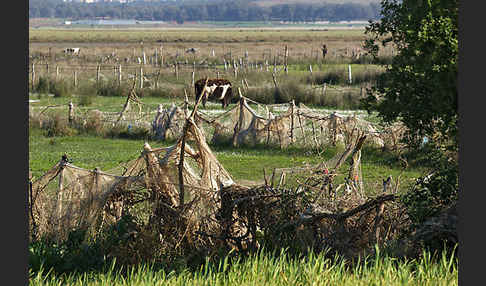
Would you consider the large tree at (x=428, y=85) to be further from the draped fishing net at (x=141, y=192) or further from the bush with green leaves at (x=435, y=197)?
the draped fishing net at (x=141, y=192)

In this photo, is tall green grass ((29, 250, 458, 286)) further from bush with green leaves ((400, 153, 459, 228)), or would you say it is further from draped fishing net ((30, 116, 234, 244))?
draped fishing net ((30, 116, 234, 244))

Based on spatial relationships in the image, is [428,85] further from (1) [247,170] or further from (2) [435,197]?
(1) [247,170]

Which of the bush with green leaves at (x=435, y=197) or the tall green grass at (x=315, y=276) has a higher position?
the bush with green leaves at (x=435, y=197)

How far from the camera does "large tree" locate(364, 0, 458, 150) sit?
7.05m

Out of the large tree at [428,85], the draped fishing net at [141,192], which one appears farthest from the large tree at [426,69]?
the draped fishing net at [141,192]

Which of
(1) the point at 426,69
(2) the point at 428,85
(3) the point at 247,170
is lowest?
(3) the point at 247,170

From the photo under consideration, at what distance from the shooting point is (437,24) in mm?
7238

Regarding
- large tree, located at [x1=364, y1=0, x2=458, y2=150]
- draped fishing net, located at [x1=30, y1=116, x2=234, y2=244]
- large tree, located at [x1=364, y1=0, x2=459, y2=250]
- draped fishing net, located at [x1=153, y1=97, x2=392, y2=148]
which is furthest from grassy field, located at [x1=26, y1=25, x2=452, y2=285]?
large tree, located at [x1=364, y1=0, x2=458, y2=150]

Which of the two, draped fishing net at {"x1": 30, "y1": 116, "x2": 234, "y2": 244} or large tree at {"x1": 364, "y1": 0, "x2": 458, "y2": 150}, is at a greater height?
large tree at {"x1": 364, "y1": 0, "x2": 458, "y2": 150}

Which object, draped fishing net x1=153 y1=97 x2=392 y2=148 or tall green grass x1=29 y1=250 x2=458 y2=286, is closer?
tall green grass x1=29 y1=250 x2=458 y2=286

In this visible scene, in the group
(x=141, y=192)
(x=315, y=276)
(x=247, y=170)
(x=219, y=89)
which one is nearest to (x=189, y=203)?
(x=141, y=192)

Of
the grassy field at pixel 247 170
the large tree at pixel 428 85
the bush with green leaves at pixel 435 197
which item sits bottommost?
the grassy field at pixel 247 170

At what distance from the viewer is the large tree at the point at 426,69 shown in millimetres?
7055

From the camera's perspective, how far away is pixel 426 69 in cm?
719
